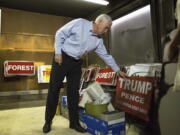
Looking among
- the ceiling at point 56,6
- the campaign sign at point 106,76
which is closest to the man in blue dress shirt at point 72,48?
the campaign sign at point 106,76

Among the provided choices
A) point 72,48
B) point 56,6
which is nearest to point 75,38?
point 72,48

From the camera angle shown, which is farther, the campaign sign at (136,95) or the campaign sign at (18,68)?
the campaign sign at (18,68)

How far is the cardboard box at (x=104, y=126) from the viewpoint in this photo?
1.84 m

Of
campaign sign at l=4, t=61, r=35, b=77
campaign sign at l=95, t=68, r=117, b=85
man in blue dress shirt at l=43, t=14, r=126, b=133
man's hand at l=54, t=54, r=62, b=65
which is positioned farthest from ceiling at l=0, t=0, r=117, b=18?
man's hand at l=54, t=54, r=62, b=65

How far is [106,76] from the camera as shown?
2.80m

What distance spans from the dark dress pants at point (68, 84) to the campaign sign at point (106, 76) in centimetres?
58

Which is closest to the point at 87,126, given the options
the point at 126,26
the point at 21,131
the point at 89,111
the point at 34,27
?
the point at 89,111

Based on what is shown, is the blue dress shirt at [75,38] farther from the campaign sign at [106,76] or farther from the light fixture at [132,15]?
the light fixture at [132,15]

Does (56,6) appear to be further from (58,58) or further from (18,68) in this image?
(58,58)

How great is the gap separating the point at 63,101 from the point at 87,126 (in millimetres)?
833

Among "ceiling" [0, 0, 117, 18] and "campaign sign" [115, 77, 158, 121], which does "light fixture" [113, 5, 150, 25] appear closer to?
"ceiling" [0, 0, 117, 18]

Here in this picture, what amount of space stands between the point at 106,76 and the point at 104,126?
1.05 m

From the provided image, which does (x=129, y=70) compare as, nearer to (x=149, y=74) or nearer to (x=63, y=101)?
(x=149, y=74)

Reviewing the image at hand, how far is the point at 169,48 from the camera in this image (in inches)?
38.0
